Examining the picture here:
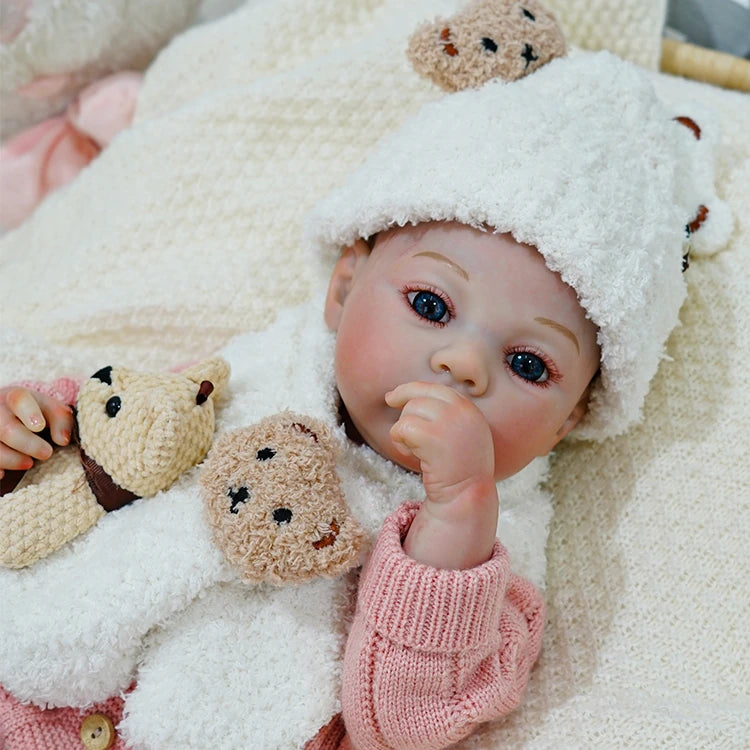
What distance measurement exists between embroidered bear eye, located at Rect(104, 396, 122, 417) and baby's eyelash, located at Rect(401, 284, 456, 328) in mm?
352

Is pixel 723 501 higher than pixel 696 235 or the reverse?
the reverse

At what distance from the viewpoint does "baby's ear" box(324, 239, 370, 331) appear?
114 centimetres

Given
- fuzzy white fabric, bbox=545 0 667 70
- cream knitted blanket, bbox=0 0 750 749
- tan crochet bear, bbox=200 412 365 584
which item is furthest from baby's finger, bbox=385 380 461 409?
fuzzy white fabric, bbox=545 0 667 70

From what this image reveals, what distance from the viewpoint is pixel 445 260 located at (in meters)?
1.00

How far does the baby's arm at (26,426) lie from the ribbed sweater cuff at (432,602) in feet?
1.39

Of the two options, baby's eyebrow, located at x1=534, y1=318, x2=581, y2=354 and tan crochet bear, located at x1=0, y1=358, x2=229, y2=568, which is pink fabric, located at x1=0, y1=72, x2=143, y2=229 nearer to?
tan crochet bear, located at x1=0, y1=358, x2=229, y2=568

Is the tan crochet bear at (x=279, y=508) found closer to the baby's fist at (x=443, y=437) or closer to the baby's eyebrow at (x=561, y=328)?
the baby's fist at (x=443, y=437)

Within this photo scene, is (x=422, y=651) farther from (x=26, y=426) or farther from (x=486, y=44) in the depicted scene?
(x=486, y=44)

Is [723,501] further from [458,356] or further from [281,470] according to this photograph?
[281,470]

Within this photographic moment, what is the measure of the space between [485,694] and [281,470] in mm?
334

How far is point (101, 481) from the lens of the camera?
1041mm

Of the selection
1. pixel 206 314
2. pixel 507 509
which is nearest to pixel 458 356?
pixel 507 509

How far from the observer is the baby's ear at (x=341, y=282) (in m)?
1.14

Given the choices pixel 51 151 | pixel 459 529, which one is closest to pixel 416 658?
pixel 459 529
